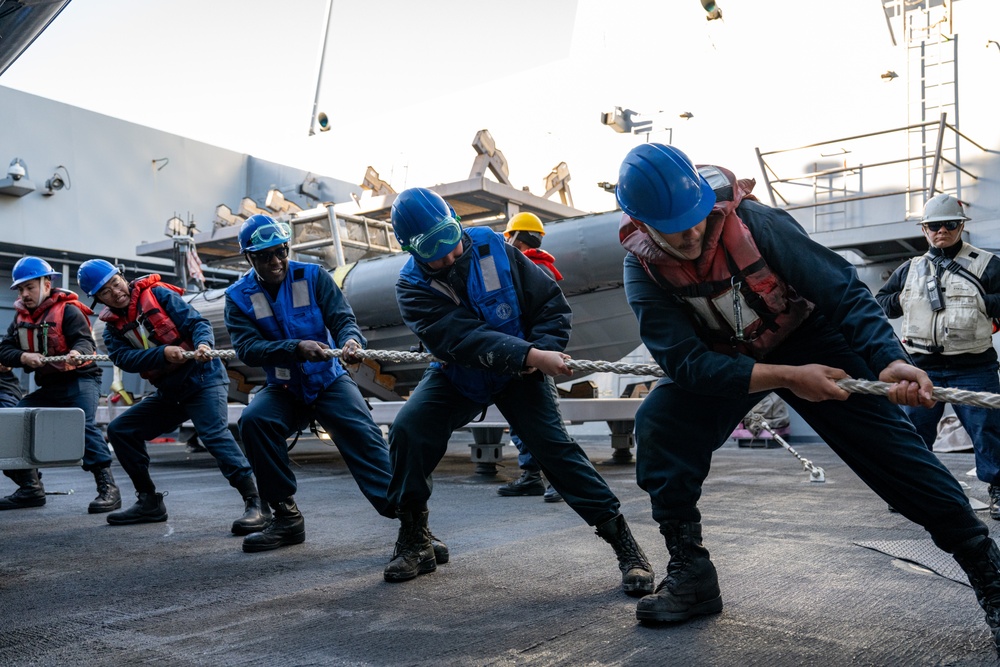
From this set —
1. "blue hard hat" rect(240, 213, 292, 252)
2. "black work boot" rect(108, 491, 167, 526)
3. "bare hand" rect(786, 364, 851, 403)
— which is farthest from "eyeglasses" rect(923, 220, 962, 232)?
"black work boot" rect(108, 491, 167, 526)

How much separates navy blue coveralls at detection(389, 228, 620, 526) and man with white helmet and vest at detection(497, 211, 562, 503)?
6.61 ft

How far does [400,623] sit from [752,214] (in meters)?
1.64

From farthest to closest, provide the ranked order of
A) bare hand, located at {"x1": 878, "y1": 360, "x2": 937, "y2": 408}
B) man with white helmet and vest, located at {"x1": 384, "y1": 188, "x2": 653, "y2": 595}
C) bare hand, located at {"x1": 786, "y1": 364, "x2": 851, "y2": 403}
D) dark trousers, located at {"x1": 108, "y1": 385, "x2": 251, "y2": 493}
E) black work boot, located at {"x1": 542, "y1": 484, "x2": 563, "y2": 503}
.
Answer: black work boot, located at {"x1": 542, "y1": 484, "x2": 563, "y2": 503} → dark trousers, located at {"x1": 108, "y1": 385, "x2": 251, "y2": 493} → man with white helmet and vest, located at {"x1": 384, "y1": 188, "x2": 653, "y2": 595} → bare hand, located at {"x1": 786, "y1": 364, "x2": 851, "y2": 403} → bare hand, located at {"x1": 878, "y1": 360, "x2": 937, "y2": 408}

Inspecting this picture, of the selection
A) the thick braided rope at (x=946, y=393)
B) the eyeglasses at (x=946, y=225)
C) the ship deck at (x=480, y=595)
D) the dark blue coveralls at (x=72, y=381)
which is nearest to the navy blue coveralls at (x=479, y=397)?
the ship deck at (x=480, y=595)

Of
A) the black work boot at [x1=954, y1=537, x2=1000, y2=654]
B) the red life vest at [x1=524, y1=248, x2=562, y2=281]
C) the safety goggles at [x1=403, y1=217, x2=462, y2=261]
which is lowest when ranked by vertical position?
the black work boot at [x1=954, y1=537, x2=1000, y2=654]

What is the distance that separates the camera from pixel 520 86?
46.0 feet

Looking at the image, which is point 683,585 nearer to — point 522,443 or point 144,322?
point 522,443

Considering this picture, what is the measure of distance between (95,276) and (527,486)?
298cm

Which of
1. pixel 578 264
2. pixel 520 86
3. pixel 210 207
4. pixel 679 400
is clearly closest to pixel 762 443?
pixel 578 264

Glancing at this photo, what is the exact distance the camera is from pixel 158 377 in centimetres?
475

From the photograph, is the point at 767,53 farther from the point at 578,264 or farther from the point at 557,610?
the point at 557,610

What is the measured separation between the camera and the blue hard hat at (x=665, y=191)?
2.36 metres

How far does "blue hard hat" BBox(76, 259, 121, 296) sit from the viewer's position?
15.9 ft

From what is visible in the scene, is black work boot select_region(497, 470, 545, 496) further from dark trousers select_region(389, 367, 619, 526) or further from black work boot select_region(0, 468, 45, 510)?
black work boot select_region(0, 468, 45, 510)
